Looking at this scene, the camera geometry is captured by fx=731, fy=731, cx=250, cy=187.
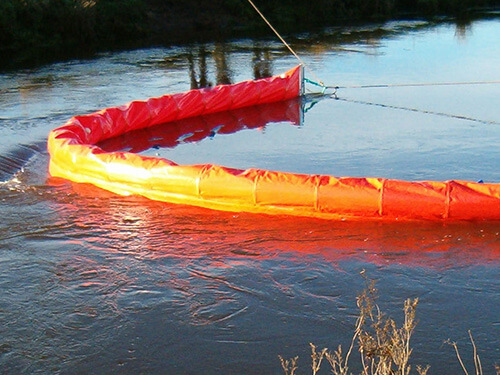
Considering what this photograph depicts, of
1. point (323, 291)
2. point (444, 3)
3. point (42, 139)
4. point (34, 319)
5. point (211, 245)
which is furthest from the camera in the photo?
point (444, 3)

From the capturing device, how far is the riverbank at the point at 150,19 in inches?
1024

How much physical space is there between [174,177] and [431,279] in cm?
380

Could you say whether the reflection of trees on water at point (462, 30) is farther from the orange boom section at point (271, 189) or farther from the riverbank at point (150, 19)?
the orange boom section at point (271, 189)

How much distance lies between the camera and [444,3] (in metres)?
38.7

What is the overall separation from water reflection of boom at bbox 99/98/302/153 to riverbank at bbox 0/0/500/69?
30.4 ft

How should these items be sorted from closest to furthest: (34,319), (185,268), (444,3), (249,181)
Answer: (34,319) < (185,268) < (249,181) < (444,3)

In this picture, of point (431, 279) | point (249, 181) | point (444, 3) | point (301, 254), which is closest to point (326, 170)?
point (249, 181)

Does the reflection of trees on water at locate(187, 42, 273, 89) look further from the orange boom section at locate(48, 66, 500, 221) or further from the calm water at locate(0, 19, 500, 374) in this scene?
the orange boom section at locate(48, 66, 500, 221)

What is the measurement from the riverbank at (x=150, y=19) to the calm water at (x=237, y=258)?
11493 mm

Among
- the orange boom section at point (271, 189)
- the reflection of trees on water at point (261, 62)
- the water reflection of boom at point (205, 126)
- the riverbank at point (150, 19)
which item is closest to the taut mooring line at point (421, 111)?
the water reflection of boom at point (205, 126)

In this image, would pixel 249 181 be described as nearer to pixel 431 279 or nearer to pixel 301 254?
pixel 301 254

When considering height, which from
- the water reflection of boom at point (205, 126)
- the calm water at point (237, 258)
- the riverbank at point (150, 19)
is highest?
the riverbank at point (150, 19)

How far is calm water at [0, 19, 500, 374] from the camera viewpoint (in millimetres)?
6355

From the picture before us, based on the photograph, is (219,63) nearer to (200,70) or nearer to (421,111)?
(200,70)
